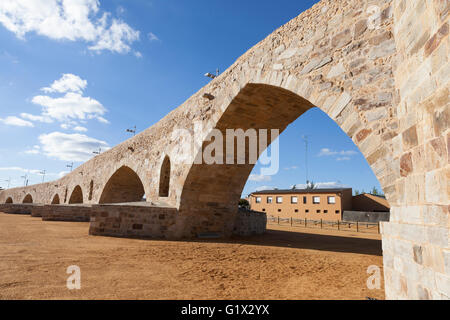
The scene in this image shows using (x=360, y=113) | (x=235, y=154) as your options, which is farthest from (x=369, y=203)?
(x=360, y=113)

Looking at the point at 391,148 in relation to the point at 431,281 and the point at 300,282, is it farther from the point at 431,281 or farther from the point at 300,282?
the point at 300,282

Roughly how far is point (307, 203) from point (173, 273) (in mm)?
21445

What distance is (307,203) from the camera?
77.5 feet

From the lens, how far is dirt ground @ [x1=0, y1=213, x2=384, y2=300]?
3.06 m

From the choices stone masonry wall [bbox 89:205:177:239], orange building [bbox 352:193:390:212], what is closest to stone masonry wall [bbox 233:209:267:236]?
stone masonry wall [bbox 89:205:177:239]

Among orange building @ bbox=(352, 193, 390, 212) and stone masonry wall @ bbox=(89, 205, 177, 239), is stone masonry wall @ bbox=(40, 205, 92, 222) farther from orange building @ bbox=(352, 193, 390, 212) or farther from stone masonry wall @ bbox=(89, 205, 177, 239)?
orange building @ bbox=(352, 193, 390, 212)

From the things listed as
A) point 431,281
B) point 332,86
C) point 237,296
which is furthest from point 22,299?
point 332,86

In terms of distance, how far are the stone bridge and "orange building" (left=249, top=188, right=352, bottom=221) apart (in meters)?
15.6

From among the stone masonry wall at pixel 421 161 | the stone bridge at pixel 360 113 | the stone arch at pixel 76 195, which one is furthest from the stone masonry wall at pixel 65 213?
the stone masonry wall at pixel 421 161

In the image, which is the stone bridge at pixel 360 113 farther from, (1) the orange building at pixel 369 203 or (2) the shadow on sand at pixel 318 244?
(1) the orange building at pixel 369 203

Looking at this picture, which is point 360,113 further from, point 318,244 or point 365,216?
point 365,216

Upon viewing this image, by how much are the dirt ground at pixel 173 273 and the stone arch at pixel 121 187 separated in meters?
9.94

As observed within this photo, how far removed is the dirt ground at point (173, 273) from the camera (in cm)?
306

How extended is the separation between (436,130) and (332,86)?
233 centimetres
